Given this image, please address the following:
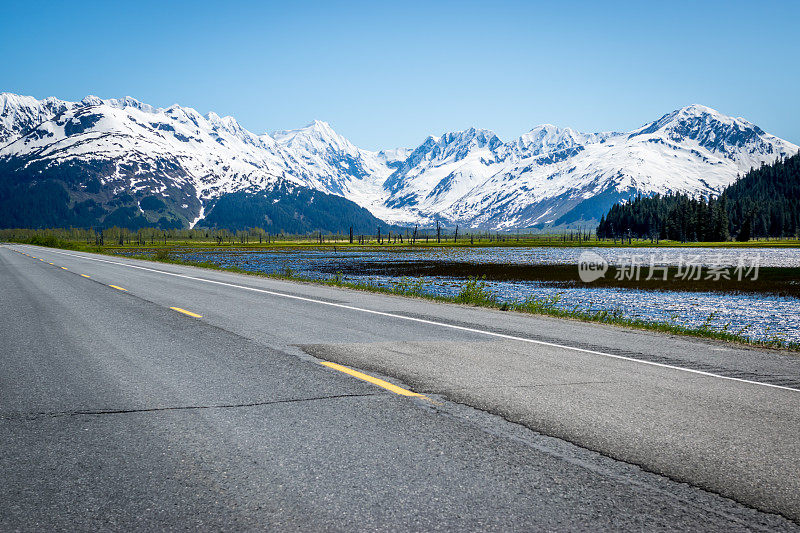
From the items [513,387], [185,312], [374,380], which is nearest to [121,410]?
[374,380]

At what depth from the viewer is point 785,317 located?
24.7 meters

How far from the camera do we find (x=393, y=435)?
5.36m

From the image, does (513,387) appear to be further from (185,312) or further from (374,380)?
(185,312)

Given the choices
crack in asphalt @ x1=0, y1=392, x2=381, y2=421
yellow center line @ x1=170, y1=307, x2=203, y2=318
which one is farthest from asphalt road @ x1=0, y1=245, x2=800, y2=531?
yellow center line @ x1=170, y1=307, x2=203, y2=318

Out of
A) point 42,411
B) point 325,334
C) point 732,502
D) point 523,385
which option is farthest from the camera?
point 325,334

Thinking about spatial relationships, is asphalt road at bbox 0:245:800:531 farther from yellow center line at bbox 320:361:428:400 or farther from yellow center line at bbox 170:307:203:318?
yellow center line at bbox 170:307:203:318

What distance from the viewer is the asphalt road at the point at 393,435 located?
3.93 metres

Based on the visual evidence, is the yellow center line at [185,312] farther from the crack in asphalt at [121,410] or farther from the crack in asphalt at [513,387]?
the crack in asphalt at [513,387]

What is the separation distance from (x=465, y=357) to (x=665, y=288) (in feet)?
108

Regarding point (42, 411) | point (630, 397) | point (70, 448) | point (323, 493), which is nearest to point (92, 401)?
point (42, 411)

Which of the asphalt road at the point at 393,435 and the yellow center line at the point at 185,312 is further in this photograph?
the yellow center line at the point at 185,312

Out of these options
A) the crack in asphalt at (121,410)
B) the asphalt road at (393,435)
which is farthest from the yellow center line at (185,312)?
the crack in asphalt at (121,410)

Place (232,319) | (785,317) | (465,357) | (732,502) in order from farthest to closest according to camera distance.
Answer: (785,317) → (232,319) → (465,357) → (732,502)

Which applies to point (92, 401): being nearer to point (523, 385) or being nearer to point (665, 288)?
point (523, 385)
